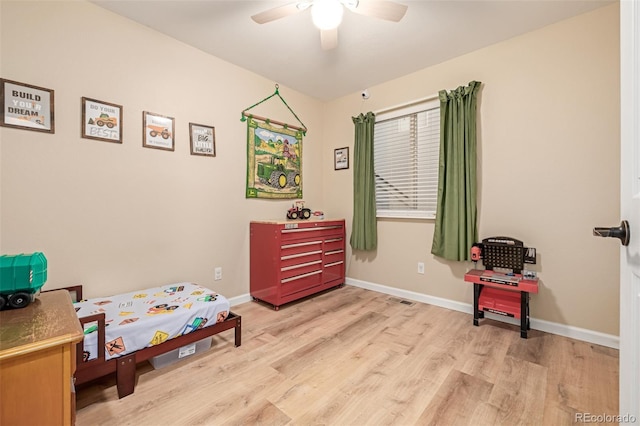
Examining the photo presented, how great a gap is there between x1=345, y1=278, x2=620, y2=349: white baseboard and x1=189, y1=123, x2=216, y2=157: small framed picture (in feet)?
7.82

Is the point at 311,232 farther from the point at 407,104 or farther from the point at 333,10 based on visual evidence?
the point at 333,10

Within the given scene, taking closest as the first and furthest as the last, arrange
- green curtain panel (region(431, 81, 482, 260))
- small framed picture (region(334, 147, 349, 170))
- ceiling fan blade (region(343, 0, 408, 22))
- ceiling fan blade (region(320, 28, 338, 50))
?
1. ceiling fan blade (region(343, 0, 408, 22))
2. ceiling fan blade (region(320, 28, 338, 50))
3. green curtain panel (region(431, 81, 482, 260))
4. small framed picture (region(334, 147, 349, 170))

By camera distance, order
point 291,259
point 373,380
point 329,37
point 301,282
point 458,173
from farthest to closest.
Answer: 1. point 301,282
2. point 291,259
3. point 458,173
4. point 329,37
5. point 373,380

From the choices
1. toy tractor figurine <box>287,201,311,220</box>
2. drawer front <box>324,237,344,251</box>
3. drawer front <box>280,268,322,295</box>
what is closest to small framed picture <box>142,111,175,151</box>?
toy tractor figurine <box>287,201,311,220</box>

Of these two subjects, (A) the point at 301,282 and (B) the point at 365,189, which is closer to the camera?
(A) the point at 301,282

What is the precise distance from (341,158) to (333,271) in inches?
59.3

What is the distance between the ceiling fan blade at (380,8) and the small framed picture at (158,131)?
1.74 meters

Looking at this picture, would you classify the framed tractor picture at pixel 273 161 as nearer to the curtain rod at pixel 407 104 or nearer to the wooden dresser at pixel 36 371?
the curtain rod at pixel 407 104

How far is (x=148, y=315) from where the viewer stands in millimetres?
1691

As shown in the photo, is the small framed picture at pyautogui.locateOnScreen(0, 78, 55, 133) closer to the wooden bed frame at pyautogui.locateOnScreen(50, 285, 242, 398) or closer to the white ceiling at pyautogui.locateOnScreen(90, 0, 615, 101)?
the white ceiling at pyautogui.locateOnScreen(90, 0, 615, 101)

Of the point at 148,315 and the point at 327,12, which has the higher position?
the point at 327,12

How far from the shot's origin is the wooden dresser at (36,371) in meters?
0.73

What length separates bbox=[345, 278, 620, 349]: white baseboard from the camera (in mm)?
2031

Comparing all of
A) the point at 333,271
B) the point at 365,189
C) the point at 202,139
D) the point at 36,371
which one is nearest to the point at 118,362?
the point at 36,371
